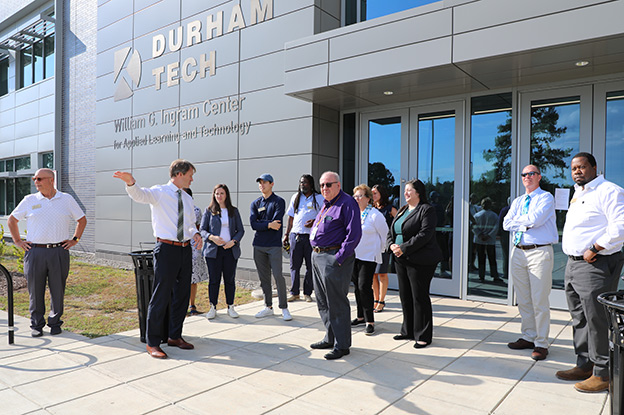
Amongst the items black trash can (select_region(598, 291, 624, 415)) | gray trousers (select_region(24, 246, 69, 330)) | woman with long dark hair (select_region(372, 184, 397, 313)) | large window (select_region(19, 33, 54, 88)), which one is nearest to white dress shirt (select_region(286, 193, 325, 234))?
woman with long dark hair (select_region(372, 184, 397, 313))

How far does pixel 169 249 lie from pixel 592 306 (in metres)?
4.08

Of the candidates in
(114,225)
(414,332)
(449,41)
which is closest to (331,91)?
(449,41)

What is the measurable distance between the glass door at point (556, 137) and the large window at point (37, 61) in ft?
53.6

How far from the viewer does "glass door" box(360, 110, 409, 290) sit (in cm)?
817

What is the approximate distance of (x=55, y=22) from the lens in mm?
15086

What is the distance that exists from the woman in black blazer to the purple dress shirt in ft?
2.27

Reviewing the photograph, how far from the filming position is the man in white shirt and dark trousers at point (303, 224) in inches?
273

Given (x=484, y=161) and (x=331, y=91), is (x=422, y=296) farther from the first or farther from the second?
(x=331, y=91)

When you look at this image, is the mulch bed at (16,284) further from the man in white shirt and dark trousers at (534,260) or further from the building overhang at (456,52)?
the man in white shirt and dark trousers at (534,260)

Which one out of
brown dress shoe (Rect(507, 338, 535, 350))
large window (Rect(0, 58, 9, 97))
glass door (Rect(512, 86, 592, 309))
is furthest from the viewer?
large window (Rect(0, 58, 9, 97))

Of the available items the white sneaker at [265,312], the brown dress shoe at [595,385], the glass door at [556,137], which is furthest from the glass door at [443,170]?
the brown dress shoe at [595,385]

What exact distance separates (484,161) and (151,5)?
9.51 m

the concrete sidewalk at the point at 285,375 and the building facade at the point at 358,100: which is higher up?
the building facade at the point at 358,100

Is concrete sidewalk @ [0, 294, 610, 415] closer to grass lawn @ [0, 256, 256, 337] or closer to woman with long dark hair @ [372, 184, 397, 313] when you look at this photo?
grass lawn @ [0, 256, 256, 337]
